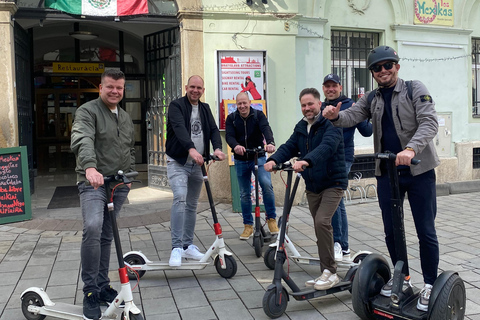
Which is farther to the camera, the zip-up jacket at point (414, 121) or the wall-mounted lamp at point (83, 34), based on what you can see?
the wall-mounted lamp at point (83, 34)

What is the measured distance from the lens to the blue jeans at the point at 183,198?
4778mm

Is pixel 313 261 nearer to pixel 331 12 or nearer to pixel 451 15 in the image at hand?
pixel 331 12

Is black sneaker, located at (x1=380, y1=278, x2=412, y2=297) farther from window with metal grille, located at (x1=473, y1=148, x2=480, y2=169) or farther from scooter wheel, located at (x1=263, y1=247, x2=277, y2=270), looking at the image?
window with metal grille, located at (x1=473, y1=148, x2=480, y2=169)

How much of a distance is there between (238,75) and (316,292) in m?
5.02

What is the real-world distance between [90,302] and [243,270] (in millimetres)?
1811

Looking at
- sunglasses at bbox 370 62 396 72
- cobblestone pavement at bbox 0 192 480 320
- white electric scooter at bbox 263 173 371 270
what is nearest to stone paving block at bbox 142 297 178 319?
cobblestone pavement at bbox 0 192 480 320

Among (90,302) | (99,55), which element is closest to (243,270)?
(90,302)

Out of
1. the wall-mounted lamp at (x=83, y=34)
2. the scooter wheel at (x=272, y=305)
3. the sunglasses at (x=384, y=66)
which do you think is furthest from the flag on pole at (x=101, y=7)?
the scooter wheel at (x=272, y=305)

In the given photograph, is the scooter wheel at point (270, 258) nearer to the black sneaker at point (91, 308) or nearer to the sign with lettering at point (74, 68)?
the black sneaker at point (91, 308)

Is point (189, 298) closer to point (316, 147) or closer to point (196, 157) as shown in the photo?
point (196, 157)

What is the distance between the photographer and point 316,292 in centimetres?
389

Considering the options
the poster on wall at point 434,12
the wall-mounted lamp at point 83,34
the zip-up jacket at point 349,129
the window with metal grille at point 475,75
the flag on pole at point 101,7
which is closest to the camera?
the zip-up jacket at point 349,129

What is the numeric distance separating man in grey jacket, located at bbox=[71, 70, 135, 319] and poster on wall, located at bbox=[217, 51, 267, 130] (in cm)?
422

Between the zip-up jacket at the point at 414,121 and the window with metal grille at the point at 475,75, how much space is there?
8.10m
